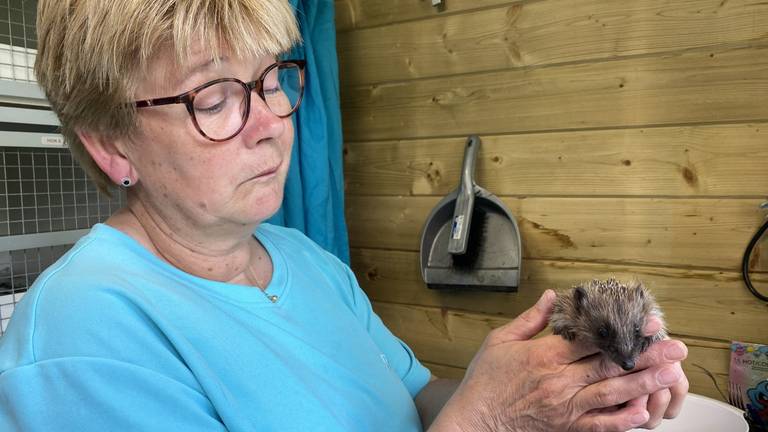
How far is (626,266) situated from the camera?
1614mm

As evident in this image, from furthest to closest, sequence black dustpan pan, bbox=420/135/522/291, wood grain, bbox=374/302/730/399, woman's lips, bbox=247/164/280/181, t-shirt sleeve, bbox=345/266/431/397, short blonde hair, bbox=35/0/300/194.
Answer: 1. wood grain, bbox=374/302/730/399
2. black dustpan pan, bbox=420/135/522/291
3. t-shirt sleeve, bbox=345/266/431/397
4. woman's lips, bbox=247/164/280/181
5. short blonde hair, bbox=35/0/300/194

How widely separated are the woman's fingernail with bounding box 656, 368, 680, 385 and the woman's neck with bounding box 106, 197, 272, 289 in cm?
64

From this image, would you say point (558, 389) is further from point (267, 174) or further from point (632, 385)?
point (267, 174)

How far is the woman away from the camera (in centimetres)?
68

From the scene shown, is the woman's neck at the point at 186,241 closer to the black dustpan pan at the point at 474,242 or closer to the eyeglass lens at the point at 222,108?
the eyeglass lens at the point at 222,108

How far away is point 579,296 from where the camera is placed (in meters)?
A: 0.95

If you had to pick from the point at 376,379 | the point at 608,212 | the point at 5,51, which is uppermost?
the point at 5,51

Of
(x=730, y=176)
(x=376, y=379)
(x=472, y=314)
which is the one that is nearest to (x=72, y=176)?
(x=376, y=379)

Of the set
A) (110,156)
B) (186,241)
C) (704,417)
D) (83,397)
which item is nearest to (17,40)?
(110,156)

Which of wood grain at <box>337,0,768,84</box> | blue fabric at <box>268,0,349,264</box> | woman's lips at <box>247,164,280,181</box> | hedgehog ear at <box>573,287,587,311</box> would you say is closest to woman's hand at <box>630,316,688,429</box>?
hedgehog ear at <box>573,287,587,311</box>

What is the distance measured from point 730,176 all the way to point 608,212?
32 cm

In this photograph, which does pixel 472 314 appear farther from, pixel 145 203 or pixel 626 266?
pixel 145 203

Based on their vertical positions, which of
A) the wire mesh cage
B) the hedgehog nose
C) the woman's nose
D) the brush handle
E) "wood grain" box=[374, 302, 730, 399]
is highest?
the wire mesh cage

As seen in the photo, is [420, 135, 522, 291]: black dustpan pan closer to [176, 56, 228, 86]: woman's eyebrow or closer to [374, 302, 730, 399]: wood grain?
[374, 302, 730, 399]: wood grain
